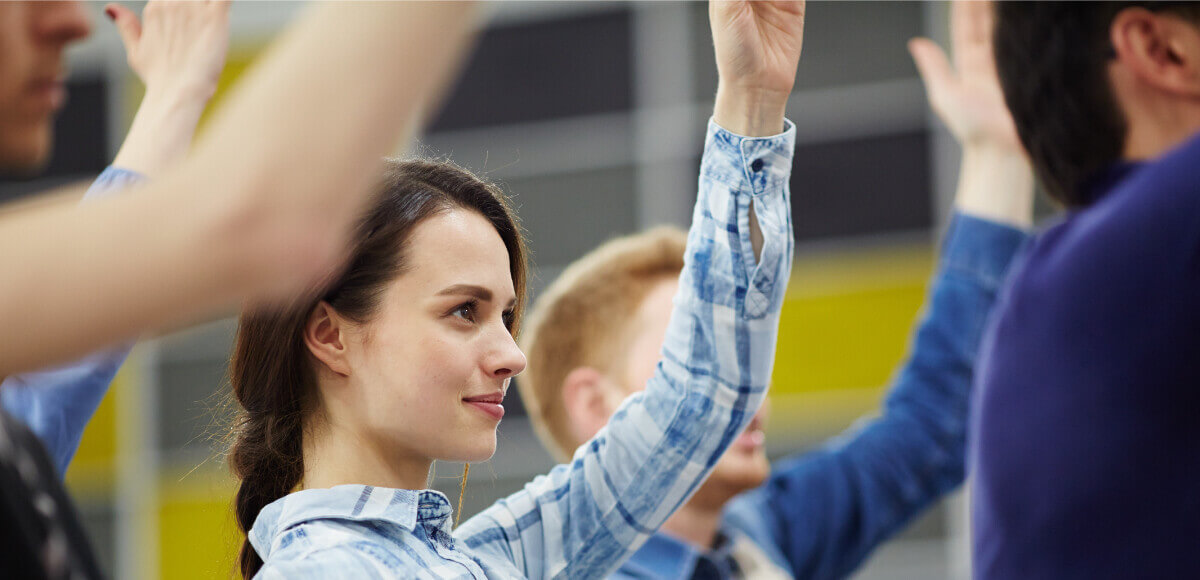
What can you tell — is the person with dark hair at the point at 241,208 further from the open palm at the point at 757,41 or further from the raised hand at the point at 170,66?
the raised hand at the point at 170,66

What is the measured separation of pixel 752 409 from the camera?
1.27m

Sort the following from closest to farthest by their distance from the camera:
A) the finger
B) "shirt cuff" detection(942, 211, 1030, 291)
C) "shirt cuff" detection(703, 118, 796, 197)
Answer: "shirt cuff" detection(703, 118, 796, 197), the finger, "shirt cuff" detection(942, 211, 1030, 291)

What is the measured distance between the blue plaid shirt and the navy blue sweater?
286 millimetres

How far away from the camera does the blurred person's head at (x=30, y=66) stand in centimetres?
68

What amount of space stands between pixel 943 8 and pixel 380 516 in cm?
591

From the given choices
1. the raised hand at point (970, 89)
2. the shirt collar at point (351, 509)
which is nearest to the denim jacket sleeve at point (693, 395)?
the shirt collar at point (351, 509)

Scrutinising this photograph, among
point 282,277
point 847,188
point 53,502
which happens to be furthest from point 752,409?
point 847,188

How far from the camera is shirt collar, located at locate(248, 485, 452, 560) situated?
43.7 inches

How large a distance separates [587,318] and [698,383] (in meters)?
0.79

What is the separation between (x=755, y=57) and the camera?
1175 millimetres

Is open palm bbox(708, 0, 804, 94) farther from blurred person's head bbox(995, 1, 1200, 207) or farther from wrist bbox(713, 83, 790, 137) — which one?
blurred person's head bbox(995, 1, 1200, 207)

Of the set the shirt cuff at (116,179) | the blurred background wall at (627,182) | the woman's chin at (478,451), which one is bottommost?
the blurred background wall at (627,182)

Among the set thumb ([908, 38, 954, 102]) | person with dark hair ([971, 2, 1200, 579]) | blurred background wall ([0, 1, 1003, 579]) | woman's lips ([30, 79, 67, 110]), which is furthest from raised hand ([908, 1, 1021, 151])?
blurred background wall ([0, 1, 1003, 579])

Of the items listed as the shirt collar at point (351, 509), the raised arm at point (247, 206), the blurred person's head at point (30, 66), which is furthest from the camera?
the shirt collar at point (351, 509)
